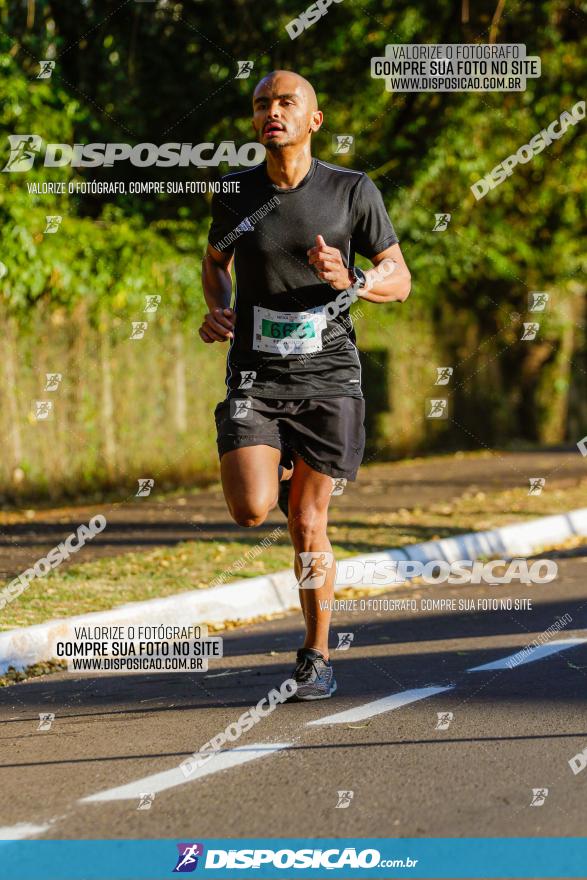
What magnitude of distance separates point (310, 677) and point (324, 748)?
796 mm

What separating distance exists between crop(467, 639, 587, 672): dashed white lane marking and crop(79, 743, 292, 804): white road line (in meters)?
1.56

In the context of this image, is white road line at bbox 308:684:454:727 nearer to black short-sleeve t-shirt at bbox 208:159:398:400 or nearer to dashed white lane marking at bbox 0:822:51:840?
black short-sleeve t-shirt at bbox 208:159:398:400

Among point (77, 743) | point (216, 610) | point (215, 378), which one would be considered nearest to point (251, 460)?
point (77, 743)

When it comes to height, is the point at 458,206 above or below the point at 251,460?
above

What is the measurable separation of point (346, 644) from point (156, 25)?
9712mm

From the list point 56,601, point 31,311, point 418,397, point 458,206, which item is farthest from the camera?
point 418,397

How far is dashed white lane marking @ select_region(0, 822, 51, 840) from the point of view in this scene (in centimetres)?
368

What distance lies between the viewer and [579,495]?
1341 cm

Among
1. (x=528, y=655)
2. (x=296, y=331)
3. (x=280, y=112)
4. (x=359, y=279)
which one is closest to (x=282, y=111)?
(x=280, y=112)

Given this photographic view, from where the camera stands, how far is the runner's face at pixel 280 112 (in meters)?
5.13

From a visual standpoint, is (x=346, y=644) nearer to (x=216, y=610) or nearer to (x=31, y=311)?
(x=216, y=610)

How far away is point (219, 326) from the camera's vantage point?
5.11 metres

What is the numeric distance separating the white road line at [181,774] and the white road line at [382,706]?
37 cm

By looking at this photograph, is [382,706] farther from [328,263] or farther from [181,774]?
[328,263]
